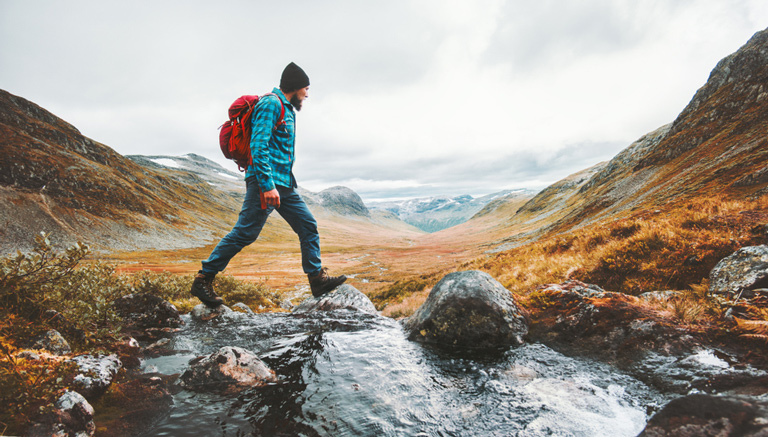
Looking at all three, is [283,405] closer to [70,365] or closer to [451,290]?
[70,365]

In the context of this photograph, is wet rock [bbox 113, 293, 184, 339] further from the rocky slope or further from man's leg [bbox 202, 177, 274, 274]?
the rocky slope

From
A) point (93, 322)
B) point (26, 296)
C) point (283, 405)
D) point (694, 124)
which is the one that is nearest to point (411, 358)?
point (283, 405)

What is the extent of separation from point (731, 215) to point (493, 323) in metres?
6.78

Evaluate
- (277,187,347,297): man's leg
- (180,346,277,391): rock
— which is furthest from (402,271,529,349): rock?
(180,346,277,391): rock

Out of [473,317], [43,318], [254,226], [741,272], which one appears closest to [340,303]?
[254,226]

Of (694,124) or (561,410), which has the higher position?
(694,124)

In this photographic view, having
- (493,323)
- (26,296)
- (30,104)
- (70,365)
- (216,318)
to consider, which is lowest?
(216,318)

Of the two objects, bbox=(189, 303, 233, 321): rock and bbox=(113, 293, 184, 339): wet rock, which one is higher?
bbox=(113, 293, 184, 339): wet rock

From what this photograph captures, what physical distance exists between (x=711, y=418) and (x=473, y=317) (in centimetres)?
390

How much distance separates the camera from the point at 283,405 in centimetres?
402

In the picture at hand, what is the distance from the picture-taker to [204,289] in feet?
22.6

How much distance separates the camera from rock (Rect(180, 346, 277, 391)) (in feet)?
14.7

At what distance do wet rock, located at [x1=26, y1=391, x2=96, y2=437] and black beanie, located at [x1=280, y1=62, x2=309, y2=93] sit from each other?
6410 millimetres

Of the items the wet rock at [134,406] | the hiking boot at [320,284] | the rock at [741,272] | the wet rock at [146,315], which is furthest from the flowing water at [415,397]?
the rock at [741,272]
